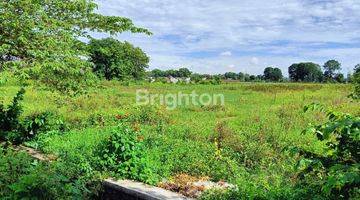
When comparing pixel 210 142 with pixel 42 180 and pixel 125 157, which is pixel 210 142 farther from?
pixel 42 180

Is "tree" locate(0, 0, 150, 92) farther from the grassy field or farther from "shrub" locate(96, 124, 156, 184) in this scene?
"shrub" locate(96, 124, 156, 184)

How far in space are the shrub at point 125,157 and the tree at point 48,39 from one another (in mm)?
1762

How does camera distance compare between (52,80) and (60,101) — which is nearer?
(52,80)

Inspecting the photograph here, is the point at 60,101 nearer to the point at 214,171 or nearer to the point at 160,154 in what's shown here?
the point at 160,154

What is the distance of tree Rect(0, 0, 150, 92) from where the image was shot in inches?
323

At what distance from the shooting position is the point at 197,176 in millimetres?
7457

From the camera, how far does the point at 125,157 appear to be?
7398 millimetres

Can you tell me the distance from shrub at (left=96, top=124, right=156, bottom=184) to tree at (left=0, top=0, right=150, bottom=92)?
176cm

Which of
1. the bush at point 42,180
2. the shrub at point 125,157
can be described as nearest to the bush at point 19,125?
the bush at point 42,180

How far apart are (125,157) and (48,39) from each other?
9.11ft

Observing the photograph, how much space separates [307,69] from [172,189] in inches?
2995

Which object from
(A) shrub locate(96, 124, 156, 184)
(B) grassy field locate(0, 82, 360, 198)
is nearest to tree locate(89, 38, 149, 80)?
(B) grassy field locate(0, 82, 360, 198)

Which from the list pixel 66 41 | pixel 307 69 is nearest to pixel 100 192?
pixel 66 41

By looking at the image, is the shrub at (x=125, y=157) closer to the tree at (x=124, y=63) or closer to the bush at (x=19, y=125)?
the bush at (x=19, y=125)
